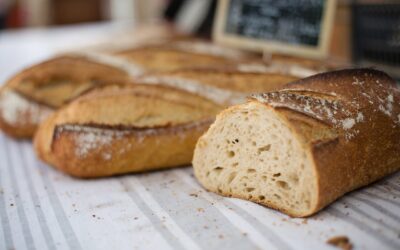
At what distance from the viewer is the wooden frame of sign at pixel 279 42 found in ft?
7.88

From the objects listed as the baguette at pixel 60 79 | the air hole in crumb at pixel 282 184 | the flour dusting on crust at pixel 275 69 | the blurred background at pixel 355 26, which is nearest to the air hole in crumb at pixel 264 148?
the air hole in crumb at pixel 282 184

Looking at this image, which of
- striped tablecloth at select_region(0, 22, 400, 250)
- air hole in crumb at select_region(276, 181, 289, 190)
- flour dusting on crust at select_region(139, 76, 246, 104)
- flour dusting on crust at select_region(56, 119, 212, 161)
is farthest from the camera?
flour dusting on crust at select_region(139, 76, 246, 104)

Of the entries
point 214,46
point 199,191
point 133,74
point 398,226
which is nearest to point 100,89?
point 133,74

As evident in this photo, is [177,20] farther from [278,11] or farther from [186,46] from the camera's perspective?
[278,11]

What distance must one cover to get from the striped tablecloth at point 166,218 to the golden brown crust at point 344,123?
89mm

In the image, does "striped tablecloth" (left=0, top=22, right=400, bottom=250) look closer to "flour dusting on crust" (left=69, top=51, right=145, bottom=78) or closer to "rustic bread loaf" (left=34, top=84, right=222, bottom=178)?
"rustic bread loaf" (left=34, top=84, right=222, bottom=178)

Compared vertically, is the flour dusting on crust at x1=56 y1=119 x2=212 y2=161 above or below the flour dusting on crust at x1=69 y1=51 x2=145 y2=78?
below

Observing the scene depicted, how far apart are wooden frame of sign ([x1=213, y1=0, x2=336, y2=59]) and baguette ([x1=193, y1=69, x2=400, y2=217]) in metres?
0.67

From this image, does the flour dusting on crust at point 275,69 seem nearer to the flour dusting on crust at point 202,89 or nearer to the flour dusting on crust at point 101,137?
the flour dusting on crust at point 202,89

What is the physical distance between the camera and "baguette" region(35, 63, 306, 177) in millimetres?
1908

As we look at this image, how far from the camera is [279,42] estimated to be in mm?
2568

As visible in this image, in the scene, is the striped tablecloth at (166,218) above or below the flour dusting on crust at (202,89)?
below

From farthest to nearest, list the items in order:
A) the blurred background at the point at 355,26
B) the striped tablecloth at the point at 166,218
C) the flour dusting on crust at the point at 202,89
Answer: the blurred background at the point at 355,26 → the flour dusting on crust at the point at 202,89 → the striped tablecloth at the point at 166,218

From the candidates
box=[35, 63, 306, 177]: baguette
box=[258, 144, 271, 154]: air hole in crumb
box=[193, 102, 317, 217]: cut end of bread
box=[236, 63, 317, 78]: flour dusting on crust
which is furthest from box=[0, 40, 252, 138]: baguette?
box=[258, 144, 271, 154]: air hole in crumb
